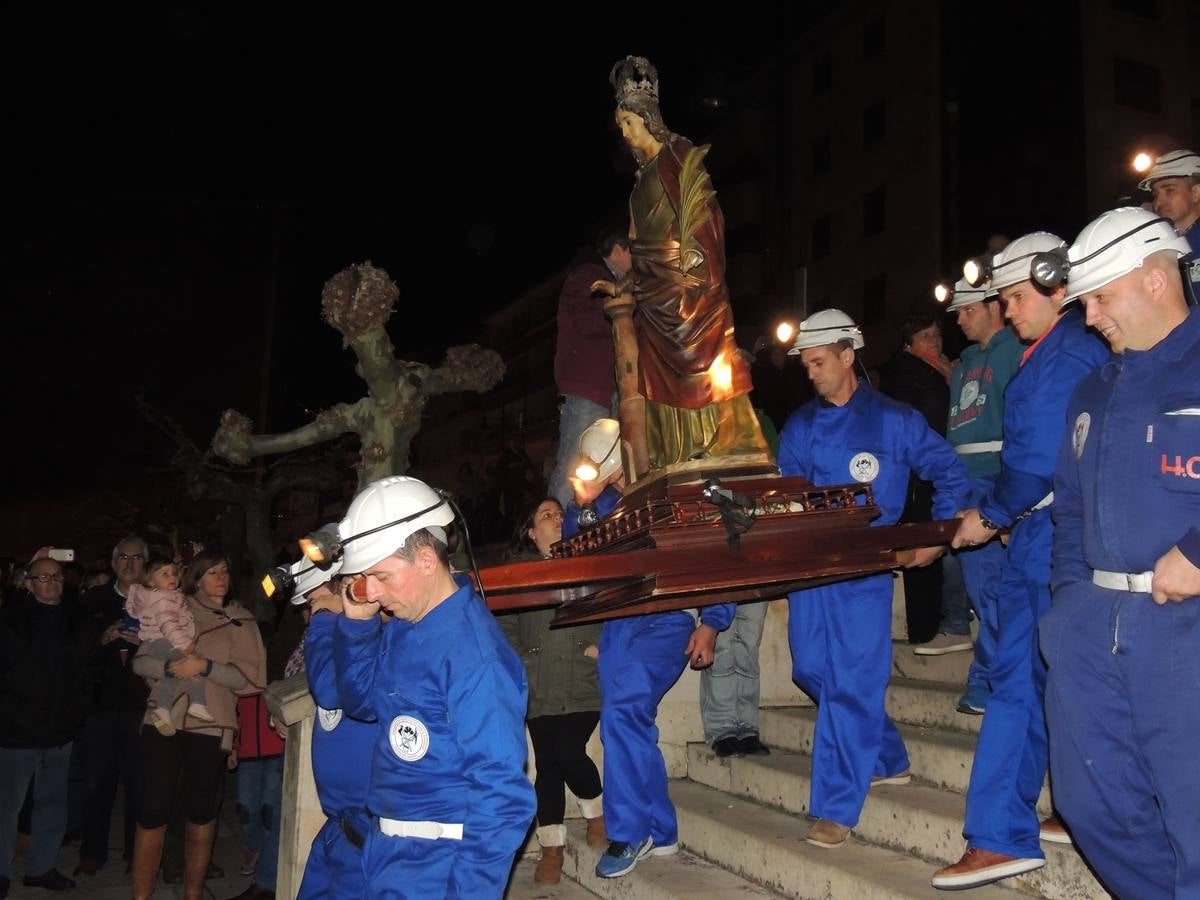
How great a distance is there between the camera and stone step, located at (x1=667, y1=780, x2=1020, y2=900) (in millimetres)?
4293

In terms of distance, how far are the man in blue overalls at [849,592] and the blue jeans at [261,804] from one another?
3.92 m

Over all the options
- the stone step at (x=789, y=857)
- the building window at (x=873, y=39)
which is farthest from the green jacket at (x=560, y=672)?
the building window at (x=873, y=39)

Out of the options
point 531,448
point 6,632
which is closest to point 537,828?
point 6,632

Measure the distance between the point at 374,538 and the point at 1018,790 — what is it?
243 cm

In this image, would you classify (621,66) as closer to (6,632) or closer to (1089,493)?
(1089,493)

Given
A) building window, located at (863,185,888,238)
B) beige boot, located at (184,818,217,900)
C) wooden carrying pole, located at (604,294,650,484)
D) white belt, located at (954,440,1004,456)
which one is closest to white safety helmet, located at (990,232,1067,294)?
white belt, located at (954,440,1004,456)

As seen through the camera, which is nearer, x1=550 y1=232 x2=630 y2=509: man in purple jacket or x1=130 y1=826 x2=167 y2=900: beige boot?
x1=130 y1=826 x2=167 y2=900: beige boot

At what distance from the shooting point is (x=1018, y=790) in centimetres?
403

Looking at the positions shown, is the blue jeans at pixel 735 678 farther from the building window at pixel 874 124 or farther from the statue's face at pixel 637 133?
the building window at pixel 874 124

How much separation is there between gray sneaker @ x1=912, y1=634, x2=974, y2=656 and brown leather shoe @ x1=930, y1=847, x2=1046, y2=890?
241cm

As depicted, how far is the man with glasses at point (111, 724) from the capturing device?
330 inches

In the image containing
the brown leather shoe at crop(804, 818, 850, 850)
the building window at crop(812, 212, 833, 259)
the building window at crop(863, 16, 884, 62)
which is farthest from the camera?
the building window at crop(812, 212, 833, 259)

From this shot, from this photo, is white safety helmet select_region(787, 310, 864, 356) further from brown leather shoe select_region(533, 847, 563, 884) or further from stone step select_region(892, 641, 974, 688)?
brown leather shoe select_region(533, 847, 563, 884)

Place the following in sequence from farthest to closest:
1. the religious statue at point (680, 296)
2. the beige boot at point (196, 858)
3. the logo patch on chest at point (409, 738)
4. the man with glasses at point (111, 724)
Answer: the man with glasses at point (111, 724) → the beige boot at point (196, 858) → the religious statue at point (680, 296) → the logo patch on chest at point (409, 738)
